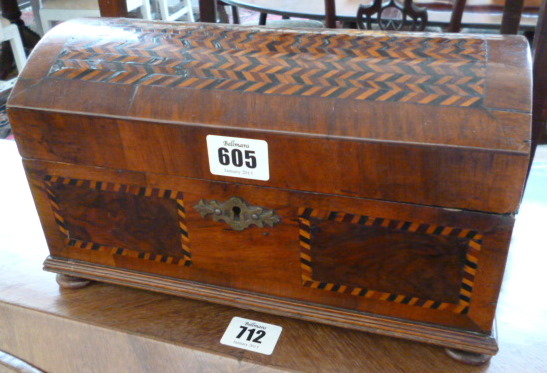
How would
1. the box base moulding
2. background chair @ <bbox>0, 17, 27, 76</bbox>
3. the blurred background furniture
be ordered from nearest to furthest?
the box base moulding
the blurred background furniture
background chair @ <bbox>0, 17, 27, 76</bbox>

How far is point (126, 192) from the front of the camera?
82cm

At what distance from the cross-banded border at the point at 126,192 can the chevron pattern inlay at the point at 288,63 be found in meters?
0.16

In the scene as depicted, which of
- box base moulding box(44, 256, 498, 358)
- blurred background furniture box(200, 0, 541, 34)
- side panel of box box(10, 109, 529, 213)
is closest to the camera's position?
side panel of box box(10, 109, 529, 213)

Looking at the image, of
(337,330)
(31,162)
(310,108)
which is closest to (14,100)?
(31,162)

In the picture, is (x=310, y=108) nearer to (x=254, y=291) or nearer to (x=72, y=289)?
(x=254, y=291)

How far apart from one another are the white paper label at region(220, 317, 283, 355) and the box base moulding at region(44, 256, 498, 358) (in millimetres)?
29

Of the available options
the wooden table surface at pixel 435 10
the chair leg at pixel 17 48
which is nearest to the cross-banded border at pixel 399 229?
the wooden table surface at pixel 435 10

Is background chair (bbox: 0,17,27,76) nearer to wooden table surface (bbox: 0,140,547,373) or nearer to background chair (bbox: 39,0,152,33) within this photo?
background chair (bbox: 39,0,152,33)

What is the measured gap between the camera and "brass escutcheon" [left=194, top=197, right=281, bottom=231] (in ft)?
2.52

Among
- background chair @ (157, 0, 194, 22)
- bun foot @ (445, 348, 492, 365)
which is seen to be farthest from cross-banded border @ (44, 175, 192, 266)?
background chair @ (157, 0, 194, 22)

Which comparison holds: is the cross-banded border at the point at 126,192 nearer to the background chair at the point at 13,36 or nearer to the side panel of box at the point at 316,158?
the side panel of box at the point at 316,158

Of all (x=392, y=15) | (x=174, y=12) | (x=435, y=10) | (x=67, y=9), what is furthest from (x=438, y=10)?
(x=174, y=12)

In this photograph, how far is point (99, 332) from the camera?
87 cm

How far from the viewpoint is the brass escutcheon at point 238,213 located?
2.52 feet
